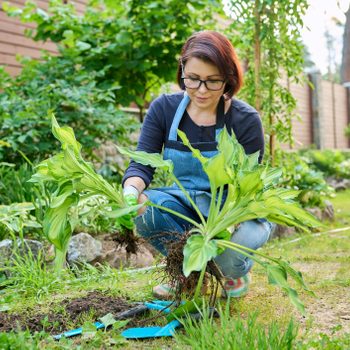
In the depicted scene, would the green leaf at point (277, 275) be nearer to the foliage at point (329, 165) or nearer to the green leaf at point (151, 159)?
the green leaf at point (151, 159)

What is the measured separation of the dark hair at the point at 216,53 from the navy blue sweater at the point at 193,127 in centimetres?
17

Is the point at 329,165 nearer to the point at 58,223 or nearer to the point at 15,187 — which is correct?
the point at 15,187

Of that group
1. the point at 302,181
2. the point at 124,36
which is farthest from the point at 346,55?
the point at 124,36

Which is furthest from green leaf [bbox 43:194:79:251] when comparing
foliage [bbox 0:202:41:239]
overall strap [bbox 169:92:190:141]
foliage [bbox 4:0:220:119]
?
foliage [bbox 4:0:220:119]

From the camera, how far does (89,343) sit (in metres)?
1.86

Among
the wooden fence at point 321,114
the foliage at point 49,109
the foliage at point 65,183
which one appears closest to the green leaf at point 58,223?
the foliage at point 65,183

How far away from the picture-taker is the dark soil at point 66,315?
6.72ft

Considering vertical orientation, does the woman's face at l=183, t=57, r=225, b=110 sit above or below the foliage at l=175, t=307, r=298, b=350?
above

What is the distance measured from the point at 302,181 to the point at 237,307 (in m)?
3.75

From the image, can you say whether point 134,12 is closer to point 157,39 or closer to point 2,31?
point 157,39

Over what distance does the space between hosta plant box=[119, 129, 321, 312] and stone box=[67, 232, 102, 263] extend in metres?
1.37

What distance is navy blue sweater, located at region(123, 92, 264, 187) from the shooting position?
2572mm

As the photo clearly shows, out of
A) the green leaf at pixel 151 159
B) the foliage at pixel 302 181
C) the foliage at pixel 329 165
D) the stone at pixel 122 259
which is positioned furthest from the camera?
the foliage at pixel 329 165

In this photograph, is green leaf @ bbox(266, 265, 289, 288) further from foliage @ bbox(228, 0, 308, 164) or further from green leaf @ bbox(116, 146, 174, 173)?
foliage @ bbox(228, 0, 308, 164)
